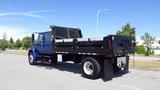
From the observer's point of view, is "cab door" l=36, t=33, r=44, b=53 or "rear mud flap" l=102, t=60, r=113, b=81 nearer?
"rear mud flap" l=102, t=60, r=113, b=81

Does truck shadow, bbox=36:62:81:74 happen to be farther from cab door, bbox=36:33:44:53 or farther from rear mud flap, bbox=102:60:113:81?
rear mud flap, bbox=102:60:113:81

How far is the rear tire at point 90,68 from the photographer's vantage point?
40.1ft

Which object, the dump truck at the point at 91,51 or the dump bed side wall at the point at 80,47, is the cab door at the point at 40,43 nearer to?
the dump truck at the point at 91,51

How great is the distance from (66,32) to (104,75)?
18.0 ft

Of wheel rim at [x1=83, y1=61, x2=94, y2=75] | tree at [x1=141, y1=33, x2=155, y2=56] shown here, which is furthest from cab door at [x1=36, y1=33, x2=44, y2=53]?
tree at [x1=141, y1=33, x2=155, y2=56]

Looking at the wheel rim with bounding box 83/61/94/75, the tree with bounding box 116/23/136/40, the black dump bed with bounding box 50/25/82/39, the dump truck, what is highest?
the tree with bounding box 116/23/136/40

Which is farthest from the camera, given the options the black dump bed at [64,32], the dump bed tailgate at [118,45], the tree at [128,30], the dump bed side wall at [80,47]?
the tree at [128,30]

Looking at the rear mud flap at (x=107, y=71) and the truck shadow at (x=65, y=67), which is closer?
the rear mud flap at (x=107, y=71)

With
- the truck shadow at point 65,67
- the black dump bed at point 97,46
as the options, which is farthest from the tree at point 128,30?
the black dump bed at point 97,46

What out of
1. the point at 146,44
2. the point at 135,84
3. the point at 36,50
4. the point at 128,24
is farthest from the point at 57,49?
the point at 146,44

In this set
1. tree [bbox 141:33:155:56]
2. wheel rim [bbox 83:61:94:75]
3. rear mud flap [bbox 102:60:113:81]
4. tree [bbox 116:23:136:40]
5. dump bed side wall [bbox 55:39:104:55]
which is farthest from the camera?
tree [bbox 141:33:155:56]

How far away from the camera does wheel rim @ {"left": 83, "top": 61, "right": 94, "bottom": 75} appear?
12.6m

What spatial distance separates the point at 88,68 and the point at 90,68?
102 millimetres

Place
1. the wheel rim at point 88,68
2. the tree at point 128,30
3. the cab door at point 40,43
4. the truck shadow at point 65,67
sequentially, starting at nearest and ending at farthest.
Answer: the wheel rim at point 88,68 → the truck shadow at point 65,67 → the cab door at point 40,43 → the tree at point 128,30
